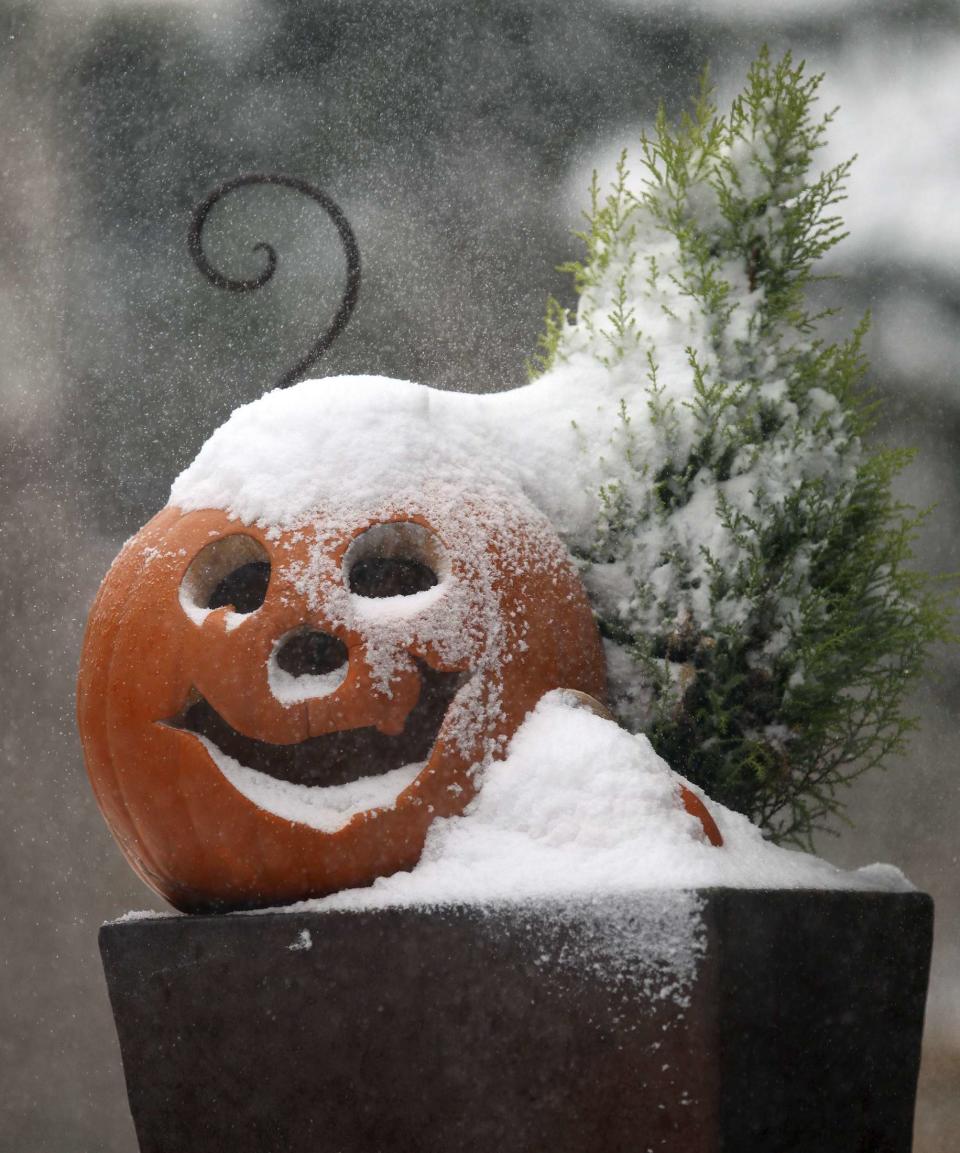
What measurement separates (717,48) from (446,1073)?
136 inches

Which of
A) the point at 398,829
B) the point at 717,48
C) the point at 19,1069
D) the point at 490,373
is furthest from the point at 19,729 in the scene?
the point at 717,48

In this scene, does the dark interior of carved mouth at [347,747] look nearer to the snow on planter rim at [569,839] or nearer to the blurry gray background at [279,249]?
the snow on planter rim at [569,839]

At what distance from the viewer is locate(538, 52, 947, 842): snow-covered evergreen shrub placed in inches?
76.4

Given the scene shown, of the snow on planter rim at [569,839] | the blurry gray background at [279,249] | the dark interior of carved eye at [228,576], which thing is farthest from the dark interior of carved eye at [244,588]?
the blurry gray background at [279,249]

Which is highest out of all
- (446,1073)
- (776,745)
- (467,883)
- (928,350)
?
(928,350)

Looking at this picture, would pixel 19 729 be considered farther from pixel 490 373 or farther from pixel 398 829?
pixel 398 829

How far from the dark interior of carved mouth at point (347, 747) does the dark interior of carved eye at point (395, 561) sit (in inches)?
5.3

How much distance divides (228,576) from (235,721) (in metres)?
0.25

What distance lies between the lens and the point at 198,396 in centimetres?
405

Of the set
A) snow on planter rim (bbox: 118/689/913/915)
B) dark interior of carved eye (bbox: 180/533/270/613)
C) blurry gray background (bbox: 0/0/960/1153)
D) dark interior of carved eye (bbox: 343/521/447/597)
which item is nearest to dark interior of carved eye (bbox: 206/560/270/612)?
dark interior of carved eye (bbox: 180/533/270/613)

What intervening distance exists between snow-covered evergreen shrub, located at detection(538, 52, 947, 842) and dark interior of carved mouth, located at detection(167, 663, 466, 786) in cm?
37

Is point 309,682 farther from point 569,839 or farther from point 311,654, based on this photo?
point 569,839

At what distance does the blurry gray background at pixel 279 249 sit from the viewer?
3.72 metres

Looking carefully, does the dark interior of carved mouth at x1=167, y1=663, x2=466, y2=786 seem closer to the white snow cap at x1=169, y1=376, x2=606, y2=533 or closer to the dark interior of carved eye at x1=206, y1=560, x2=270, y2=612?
the dark interior of carved eye at x1=206, y1=560, x2=270, y2=612
